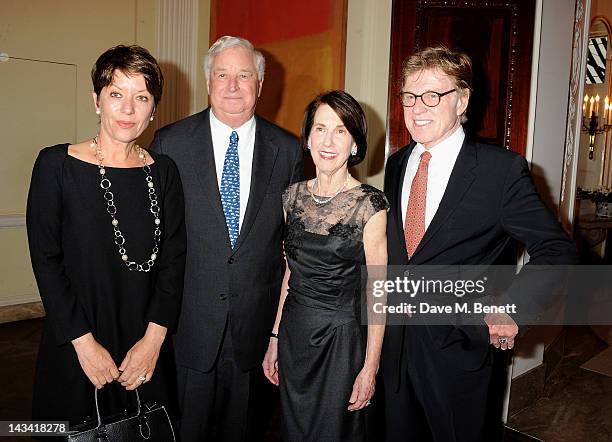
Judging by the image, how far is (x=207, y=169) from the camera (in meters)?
2.27

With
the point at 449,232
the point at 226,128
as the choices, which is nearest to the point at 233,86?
the point at 226,128

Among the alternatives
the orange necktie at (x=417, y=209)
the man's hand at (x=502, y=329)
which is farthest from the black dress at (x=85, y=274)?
the man's hand at (x=502, y=329)

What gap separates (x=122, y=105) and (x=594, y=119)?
726 centimetres

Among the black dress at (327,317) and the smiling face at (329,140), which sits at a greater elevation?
the smiling face at (329,140)

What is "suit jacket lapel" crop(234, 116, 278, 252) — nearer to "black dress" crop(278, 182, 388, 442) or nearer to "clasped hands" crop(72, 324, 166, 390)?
"black dress" crop(278, 182, 388, 442)

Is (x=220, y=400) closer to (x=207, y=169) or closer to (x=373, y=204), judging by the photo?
(x=207, y=169)

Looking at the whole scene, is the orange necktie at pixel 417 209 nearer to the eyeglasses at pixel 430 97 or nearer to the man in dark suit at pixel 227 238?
the eyeglasses at pixel 430 97

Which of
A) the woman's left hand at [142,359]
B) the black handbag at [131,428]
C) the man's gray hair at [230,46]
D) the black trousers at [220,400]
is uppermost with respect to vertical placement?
the man's gray hair at [230,46]

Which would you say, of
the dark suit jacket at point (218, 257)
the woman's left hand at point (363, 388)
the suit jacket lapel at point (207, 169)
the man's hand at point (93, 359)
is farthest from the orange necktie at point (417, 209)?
the man's hand at point (93, 359)

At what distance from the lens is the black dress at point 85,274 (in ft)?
5.99

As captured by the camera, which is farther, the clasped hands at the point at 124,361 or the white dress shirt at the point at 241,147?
the white dress shirt at the point at 241,147

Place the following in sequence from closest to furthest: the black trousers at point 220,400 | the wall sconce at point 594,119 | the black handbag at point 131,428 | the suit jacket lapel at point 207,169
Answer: the black handbag at point 131,428
the suit jacket lapel at point 207,169
the black trousers at point 220,400
the wall sconce at point 594,119

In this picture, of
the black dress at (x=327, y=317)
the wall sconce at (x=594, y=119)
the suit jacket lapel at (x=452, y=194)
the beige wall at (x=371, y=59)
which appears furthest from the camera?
the wall sconce at (x=594, y=119)

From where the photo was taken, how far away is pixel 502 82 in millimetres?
3238
